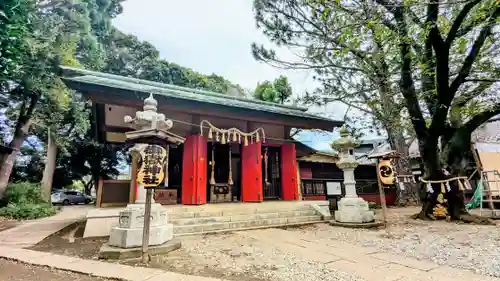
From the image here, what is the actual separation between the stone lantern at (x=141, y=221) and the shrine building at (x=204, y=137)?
6.81ft

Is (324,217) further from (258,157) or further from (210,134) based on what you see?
(210,134)

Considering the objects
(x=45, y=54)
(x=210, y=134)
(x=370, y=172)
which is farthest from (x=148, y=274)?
(x=370, y=172)

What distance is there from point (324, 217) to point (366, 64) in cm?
532

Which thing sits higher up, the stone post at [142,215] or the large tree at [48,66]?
the large tree at [48,66]

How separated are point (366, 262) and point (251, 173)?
18.5 feet

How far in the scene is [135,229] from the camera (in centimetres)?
446

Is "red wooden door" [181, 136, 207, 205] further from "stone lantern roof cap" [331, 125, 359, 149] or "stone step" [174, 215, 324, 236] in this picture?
"stone lantern roof cap" [331, 125, 359, 149]

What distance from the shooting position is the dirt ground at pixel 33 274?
11.0 feet

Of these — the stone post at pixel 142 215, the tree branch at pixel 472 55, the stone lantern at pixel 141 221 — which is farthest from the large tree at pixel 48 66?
the tree branch at pixel 472 55

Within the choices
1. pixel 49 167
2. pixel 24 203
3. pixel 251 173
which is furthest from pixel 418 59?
pixel 49 167

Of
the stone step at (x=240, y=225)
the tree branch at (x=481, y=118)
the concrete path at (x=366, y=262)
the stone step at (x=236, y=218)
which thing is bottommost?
the concrete path at (x=366, y=262)

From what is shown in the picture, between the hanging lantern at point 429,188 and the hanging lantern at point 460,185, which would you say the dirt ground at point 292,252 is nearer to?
the hanging lantern at point 460,185

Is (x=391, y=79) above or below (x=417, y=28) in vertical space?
below

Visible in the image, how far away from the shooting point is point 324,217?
317 inches
